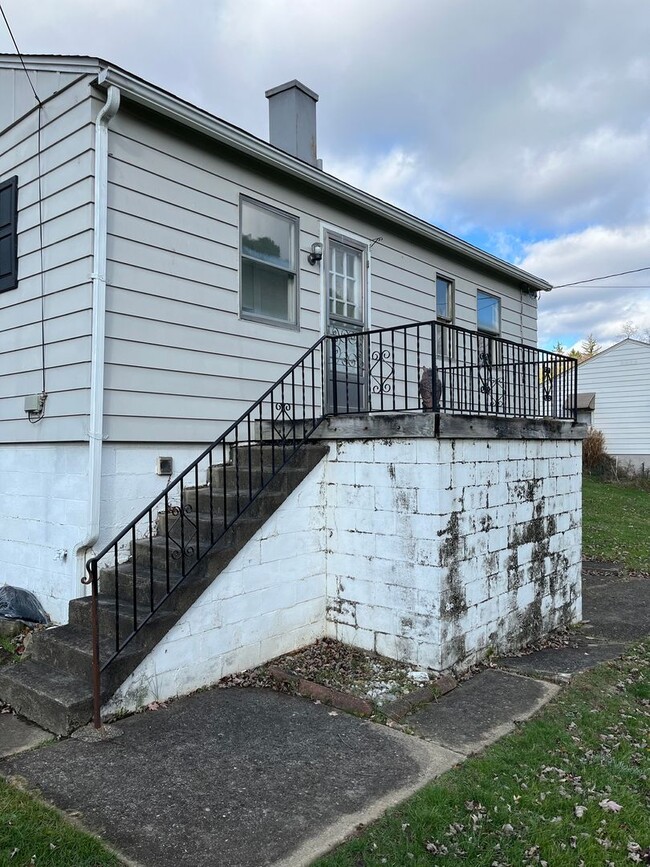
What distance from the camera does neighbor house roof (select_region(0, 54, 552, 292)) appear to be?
476cm

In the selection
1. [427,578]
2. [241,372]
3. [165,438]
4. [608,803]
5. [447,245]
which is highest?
[447,245]

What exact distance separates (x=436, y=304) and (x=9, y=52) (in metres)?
5.59

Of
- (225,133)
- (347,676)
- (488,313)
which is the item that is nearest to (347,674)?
(347,676)

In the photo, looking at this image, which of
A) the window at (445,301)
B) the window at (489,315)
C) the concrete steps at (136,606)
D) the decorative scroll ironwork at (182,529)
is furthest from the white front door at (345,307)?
the window at (489,315)

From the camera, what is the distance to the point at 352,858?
2.56 m

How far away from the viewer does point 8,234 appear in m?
5.68

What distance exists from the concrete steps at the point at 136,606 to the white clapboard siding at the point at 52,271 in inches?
45.0

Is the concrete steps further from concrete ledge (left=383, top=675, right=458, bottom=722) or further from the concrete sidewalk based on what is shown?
concrete ledge (left=383, top=675, right=458, bottom=722)

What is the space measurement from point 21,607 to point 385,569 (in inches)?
117

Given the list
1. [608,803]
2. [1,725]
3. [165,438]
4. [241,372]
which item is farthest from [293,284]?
[608,803]

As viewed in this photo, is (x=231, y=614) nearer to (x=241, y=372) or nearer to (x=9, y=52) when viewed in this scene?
(x=241, y=372)

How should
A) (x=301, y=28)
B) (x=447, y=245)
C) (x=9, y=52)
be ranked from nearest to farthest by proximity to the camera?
(x=9, y=52) < (x=301, y=28) < (x=447, y=245)

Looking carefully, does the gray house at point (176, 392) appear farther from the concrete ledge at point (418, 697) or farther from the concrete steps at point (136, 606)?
the concrete ledge at point (418, 697)

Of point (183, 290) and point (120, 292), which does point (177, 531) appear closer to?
point (120, 292)
